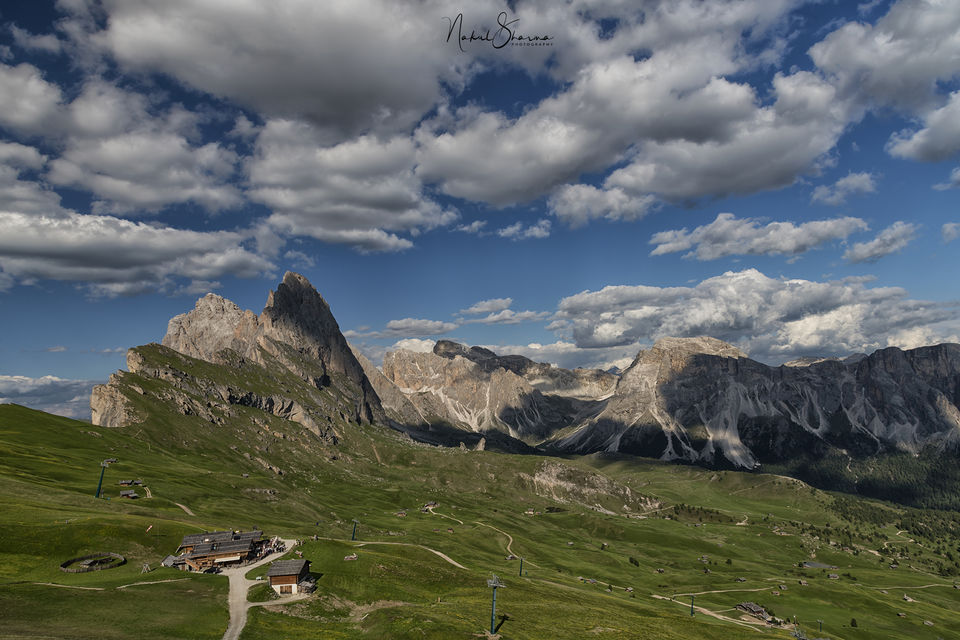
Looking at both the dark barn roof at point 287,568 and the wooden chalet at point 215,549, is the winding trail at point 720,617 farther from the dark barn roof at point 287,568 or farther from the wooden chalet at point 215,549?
the wooden chalet at point 215,549

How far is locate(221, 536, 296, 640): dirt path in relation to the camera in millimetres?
69438

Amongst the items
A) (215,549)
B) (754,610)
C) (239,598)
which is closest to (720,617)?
(754,610)

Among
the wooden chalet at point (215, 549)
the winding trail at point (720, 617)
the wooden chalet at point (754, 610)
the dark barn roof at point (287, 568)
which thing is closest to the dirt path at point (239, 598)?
the wooden chalet at point (215, 549)

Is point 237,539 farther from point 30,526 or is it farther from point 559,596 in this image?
point 559,596

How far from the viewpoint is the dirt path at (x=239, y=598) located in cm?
6944

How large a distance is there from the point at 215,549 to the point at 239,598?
68.4ft

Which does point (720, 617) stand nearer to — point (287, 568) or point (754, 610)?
point (754, 610)

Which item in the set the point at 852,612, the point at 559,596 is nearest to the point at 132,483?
the point at 559,596

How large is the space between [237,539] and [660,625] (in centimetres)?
9244

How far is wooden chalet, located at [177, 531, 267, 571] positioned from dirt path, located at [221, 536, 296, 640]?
8.36ft

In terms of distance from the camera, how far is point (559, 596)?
124 meters

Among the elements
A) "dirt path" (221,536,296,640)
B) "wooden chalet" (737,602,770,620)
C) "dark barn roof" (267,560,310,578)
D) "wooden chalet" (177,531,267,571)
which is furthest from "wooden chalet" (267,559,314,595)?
"wooden chalet" (737,602,770,620)

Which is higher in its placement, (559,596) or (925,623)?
(559,596)

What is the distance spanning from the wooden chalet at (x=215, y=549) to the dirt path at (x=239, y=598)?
8.36ft
